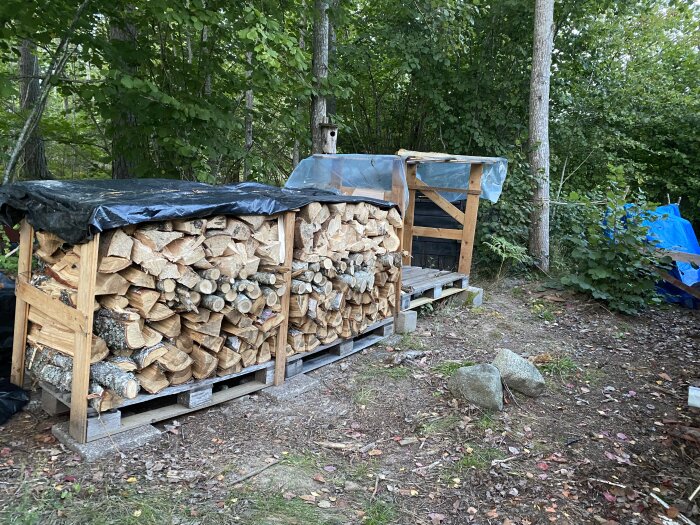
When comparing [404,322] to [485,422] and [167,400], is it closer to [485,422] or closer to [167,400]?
[485,422]

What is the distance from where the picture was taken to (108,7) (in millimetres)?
5711

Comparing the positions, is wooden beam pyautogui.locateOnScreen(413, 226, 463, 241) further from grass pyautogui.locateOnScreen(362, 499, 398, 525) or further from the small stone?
grass pyautogui.locateOnScreen(362, 499, 398, 525)

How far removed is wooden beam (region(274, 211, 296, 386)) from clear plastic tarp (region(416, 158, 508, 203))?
11.1 ft

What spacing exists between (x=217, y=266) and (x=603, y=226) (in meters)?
5.48

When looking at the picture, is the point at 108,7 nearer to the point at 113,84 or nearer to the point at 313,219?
the point at 113,84

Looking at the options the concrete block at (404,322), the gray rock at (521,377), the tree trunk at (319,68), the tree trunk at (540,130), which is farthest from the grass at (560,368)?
the tree trunk at (319,68)

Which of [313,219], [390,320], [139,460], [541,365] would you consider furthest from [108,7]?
[541,365]

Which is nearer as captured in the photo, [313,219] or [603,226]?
[313,219]

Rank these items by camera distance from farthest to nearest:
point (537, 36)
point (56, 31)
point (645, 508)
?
point (537, 36)
point (56, 31)
point (645, 508)

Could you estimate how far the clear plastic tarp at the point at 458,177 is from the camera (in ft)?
22.3

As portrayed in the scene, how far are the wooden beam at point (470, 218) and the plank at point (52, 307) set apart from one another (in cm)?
489

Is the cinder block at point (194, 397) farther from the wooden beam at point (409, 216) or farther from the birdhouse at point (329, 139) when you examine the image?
the birdhouse at point (329, 139)

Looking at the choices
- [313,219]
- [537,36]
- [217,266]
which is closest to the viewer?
[217,266]

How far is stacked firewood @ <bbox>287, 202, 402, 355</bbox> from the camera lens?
421 centimetres
